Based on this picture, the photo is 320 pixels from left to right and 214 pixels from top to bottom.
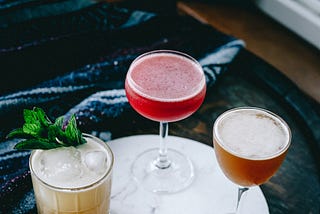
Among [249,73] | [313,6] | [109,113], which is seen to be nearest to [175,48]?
[249,73]

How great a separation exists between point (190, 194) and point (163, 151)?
0.40 ft

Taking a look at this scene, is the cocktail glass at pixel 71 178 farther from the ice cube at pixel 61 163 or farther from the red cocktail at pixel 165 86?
the red cocktail at pixel 165 86

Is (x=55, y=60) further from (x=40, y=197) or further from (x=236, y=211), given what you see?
(x=236, y=211)

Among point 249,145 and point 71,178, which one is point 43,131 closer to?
point 71,178

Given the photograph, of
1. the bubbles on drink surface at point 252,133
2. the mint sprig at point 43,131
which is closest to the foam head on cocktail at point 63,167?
the mint sprig at point 43,131

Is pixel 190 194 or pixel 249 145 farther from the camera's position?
pixel 190 194

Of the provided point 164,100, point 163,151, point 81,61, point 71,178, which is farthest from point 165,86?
point 81,61

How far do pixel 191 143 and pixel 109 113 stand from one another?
201 mm

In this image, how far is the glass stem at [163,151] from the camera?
119 centimetres

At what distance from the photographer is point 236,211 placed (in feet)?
3.63

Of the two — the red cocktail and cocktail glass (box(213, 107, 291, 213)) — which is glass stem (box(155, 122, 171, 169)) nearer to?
the red cocktail

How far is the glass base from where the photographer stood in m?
1.19

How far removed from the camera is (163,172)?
124 cm

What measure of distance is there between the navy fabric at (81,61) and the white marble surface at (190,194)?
3.8 inches
